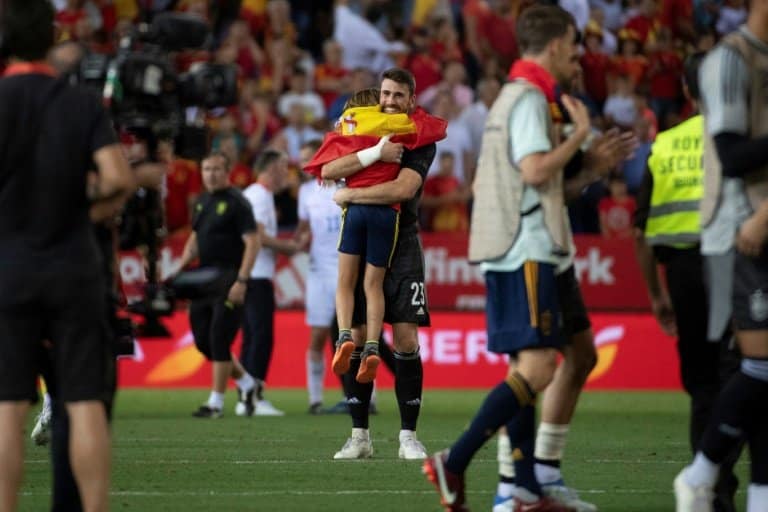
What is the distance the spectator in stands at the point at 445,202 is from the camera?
820 inches

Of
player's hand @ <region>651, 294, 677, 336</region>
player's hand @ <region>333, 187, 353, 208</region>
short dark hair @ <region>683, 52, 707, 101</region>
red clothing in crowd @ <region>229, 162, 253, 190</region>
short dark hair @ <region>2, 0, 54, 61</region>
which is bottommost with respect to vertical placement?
red clothing in crowd @ <region>229, 162, 253, 190</region>

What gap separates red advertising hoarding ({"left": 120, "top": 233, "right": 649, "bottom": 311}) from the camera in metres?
19.3

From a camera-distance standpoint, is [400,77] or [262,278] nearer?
[400,77]

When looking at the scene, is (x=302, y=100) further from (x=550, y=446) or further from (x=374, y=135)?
(x=550, y=446)

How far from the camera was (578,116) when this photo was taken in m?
7.61

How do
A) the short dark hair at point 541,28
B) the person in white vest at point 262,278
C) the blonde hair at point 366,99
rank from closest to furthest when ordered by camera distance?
the short dark hair at point 541,28 → the blonde hair at point 366,99 → the person in white vest at point 262,278

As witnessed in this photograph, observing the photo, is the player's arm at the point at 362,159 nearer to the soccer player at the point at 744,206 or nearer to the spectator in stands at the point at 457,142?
the soccer player at the point at 744,206

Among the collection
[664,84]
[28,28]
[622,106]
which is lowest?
[622,106]

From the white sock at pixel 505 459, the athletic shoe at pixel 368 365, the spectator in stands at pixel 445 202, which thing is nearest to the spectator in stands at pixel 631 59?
the spectator in stands at pixel 445 202

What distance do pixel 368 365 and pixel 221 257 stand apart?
Result: 191 inches

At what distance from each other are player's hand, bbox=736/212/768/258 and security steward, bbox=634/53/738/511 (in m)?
2.11

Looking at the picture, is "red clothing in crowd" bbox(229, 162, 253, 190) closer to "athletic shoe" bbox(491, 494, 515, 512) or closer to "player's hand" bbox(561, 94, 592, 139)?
"athletic shoe" bbox(491, 494, 515, 512)

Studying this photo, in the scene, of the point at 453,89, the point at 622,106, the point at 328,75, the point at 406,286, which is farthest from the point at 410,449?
the point at 328,75

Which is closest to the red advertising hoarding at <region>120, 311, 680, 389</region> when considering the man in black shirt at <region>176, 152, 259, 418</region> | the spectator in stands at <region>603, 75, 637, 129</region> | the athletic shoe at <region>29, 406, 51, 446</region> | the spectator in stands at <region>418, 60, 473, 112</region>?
the man in black shirt at <region>176, 152, 259, 418</region>
